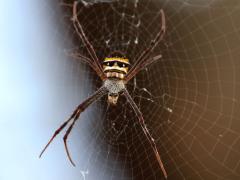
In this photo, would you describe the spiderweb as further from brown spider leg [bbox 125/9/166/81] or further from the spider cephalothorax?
brown spider leg [bbox 125/9/166/81]

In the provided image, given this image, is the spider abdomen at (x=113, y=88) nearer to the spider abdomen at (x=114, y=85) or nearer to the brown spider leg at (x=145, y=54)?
the spider abdomen at (x=114, y=85)

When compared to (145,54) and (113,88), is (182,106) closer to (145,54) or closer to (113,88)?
(113,88)

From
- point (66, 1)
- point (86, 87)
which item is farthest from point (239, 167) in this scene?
point (66, 1)

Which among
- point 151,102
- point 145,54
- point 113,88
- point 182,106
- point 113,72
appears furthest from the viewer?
point 182,106

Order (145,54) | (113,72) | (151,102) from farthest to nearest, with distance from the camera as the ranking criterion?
(151,102) < (113,72) < (145,54)

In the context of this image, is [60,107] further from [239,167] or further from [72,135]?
[239,167]

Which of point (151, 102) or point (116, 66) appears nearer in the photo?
point (116, 66)

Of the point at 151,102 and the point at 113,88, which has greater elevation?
the point at 113,88

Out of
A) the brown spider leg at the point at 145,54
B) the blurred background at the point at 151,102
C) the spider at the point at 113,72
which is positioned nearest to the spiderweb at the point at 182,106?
the blurred background at the point at 151,102

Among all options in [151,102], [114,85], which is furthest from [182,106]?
[114,85]
